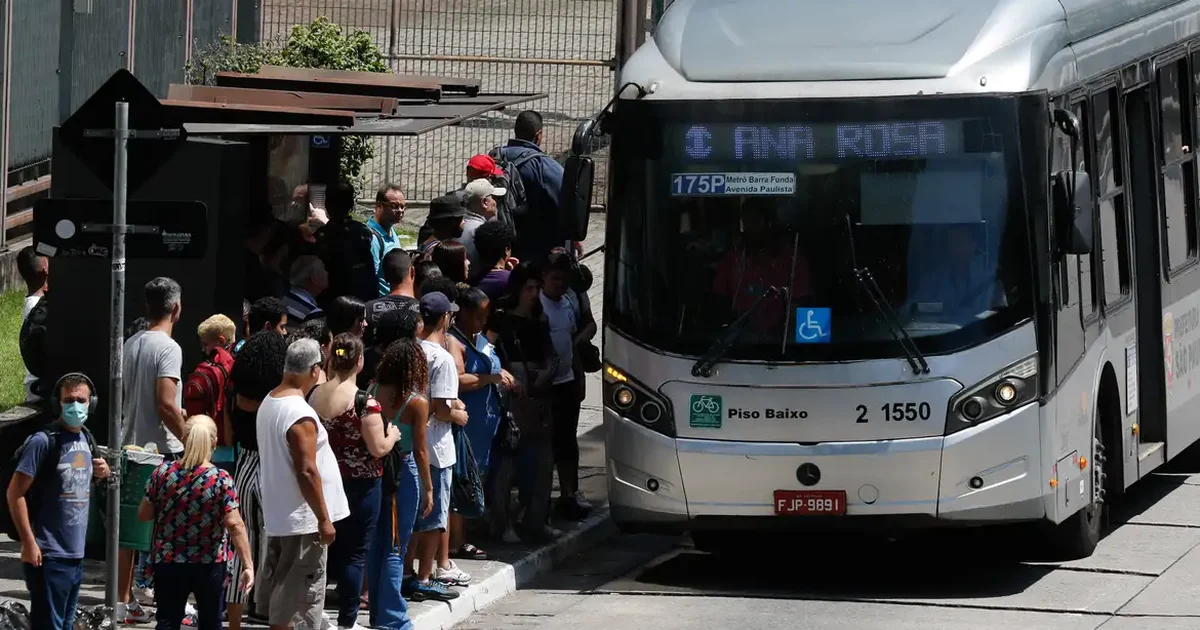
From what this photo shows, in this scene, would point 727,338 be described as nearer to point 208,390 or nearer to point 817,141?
point 817,141

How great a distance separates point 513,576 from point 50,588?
137 inches

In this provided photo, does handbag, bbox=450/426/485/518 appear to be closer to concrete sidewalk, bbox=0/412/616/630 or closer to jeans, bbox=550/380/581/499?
concrete sidewalk, bbox=0/412/616/630

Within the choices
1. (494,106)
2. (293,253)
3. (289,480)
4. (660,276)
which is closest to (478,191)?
(494,106)

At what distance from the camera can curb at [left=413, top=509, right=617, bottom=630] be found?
11039 millimetres

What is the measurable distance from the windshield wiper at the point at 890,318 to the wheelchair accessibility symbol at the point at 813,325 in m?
0.26

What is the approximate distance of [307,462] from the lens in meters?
9.35

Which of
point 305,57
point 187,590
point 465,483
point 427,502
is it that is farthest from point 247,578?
point 305,57

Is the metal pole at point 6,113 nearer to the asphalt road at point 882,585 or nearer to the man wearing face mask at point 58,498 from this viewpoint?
the asphalt road at point 882,585

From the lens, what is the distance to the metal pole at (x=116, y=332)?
9.41m

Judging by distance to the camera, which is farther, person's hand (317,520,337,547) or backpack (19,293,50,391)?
backpack (19,293,50,391)

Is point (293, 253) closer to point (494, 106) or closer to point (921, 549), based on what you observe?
point (494, 106)

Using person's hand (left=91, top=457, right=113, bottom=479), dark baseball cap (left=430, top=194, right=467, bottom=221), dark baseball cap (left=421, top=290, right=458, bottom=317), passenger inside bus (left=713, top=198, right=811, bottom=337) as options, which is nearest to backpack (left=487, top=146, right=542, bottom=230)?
dark baseball cap (left=430, top=194, right=467, bottom=221)

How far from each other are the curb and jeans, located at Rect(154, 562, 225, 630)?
64.1 inches

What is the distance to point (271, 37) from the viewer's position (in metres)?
22.8
